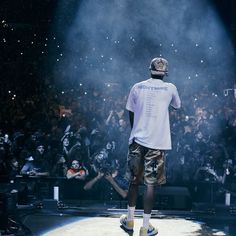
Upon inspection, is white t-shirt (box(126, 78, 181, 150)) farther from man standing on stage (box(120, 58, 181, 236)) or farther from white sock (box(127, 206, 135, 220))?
white sock (box(127, 206, 135, 220))

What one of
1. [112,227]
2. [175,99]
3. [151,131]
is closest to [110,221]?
[112,227]

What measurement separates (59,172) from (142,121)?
5243mm

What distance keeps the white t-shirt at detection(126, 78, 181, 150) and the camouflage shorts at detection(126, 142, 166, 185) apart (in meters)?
0.07

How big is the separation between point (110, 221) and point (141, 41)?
12185mm

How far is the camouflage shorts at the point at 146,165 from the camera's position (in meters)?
3.95

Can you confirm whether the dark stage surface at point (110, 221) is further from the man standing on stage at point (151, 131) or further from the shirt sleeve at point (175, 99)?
the shirt sleeve at point (175, 99)

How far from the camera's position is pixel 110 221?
4.73 meters

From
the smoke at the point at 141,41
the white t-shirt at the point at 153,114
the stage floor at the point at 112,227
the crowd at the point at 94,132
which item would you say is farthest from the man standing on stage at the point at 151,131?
the smoke at the point at 141,41

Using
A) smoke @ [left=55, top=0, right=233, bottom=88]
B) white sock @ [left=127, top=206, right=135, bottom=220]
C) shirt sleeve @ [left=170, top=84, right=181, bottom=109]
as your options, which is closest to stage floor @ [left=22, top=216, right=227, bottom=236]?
white sock @ [left=127, top=206, right=135, bottom=220]

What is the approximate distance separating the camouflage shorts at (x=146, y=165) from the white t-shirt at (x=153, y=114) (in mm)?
69

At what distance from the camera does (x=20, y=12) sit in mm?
17844

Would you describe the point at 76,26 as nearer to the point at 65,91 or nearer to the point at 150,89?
the point at 65,91

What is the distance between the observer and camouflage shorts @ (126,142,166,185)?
395cm

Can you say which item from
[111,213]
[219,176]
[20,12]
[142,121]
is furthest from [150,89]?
[20,12]
